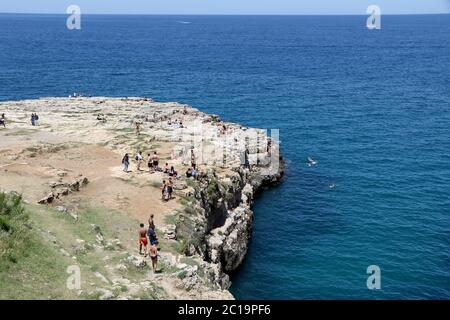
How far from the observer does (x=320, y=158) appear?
7100cm

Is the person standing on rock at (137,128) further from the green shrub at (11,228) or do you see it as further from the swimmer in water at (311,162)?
the green shrub at (11,228)

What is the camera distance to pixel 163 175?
45781mm

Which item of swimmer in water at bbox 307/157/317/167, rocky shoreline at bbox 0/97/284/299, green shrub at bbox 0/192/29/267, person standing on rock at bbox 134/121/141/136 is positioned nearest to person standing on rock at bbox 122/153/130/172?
rocky shoreline at bbox 0/97/284/299

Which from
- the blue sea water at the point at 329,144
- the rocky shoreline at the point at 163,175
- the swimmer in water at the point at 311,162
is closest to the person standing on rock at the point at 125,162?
the rocky shoreline at the point at 163,175

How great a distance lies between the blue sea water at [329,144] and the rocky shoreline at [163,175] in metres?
3.44

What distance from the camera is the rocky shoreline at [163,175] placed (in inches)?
1444

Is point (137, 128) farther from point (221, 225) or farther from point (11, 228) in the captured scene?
point (11, 228)

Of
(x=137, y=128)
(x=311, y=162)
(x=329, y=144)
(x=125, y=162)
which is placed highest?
(x=137, y=128)

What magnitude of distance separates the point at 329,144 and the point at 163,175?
38.0 metres

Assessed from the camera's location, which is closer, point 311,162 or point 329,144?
point 311,162

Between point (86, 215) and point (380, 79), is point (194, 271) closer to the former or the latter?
point (86, 215)

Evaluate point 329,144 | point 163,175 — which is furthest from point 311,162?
point 163,175

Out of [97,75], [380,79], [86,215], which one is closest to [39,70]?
[97,75]
